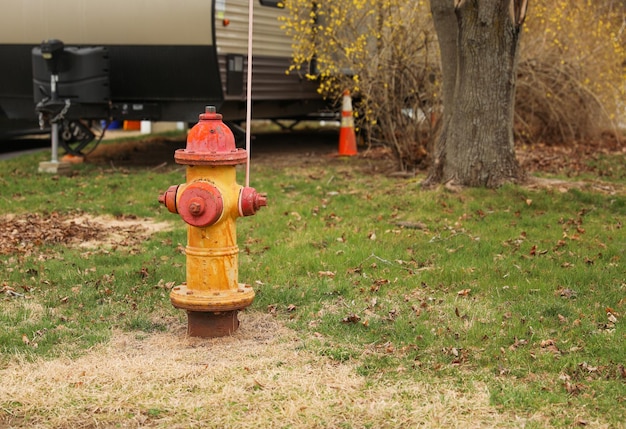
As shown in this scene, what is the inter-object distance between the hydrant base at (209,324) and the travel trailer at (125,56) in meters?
7.54

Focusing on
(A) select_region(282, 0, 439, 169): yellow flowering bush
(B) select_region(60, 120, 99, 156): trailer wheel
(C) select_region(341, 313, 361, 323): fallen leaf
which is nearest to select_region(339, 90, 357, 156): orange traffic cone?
(A) select_region(282, 0, 439, 169): yellow flowering bush

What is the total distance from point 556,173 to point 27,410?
29.7ft

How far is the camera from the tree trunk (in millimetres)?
9773

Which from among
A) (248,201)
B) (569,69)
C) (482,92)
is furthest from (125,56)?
(248,201)

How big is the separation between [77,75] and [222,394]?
29.6ft

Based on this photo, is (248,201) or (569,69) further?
(569,69)

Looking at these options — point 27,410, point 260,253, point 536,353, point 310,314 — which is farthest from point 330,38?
point 27,410

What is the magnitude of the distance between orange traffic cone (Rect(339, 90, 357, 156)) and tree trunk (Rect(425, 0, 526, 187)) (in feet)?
14.5

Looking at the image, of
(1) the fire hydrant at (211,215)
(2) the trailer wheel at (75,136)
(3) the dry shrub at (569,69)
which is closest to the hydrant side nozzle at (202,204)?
(1) the fire hydrant at (211,215)

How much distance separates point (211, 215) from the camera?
5.38 meters

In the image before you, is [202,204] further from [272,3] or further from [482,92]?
[272,3]

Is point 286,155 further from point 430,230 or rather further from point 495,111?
point 430,230

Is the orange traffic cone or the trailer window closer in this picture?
the trailer window

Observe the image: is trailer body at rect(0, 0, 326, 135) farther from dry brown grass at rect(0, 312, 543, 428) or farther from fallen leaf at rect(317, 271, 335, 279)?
dry brown grass at rect(0, 312, 543, 428)
